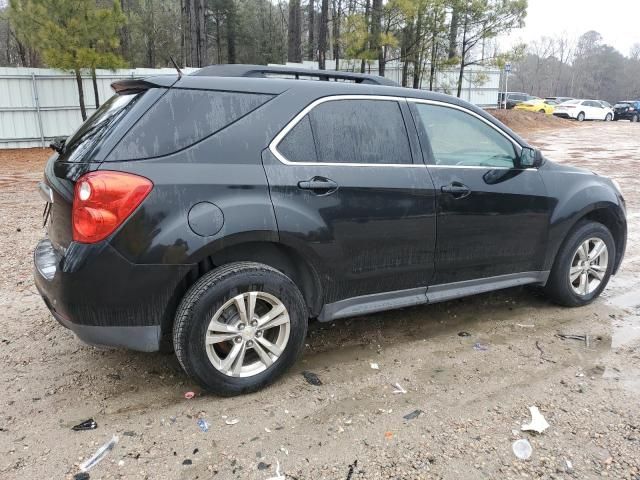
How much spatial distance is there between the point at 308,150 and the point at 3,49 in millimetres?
49218

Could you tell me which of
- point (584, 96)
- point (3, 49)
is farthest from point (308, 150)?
point (584, 96)

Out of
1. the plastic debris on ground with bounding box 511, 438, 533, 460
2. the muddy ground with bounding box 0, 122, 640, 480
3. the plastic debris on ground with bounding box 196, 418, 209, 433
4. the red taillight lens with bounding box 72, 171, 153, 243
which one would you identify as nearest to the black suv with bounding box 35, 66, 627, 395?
the red taillight lens with bounding box 72, 171, 153, 243

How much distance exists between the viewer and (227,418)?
291 centimetres

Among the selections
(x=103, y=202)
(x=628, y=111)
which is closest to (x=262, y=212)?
(x=103, y=202)

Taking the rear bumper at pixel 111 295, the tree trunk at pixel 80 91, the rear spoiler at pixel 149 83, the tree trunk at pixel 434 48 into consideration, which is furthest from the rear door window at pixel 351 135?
the tree trunk at pixel 434 48

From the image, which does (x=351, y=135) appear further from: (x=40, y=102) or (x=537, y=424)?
(x=40, y=102)

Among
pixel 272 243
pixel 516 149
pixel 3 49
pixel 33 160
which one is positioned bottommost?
pixel 33 160

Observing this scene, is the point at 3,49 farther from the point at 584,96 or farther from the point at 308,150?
the point at 584,96

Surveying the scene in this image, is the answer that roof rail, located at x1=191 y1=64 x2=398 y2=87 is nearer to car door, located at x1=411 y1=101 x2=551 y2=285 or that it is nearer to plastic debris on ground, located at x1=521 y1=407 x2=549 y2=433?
car door, located at x1=411 y1=101 x2=551 y2=285

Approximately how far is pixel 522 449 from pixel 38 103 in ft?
59.7

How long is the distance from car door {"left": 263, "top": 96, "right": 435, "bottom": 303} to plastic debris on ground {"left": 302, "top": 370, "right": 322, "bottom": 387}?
478 mm

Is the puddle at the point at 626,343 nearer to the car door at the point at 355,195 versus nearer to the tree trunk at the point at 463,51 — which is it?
the car door at the point at 355,195

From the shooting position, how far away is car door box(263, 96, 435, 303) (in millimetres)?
3131

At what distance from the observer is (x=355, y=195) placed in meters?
3.29
